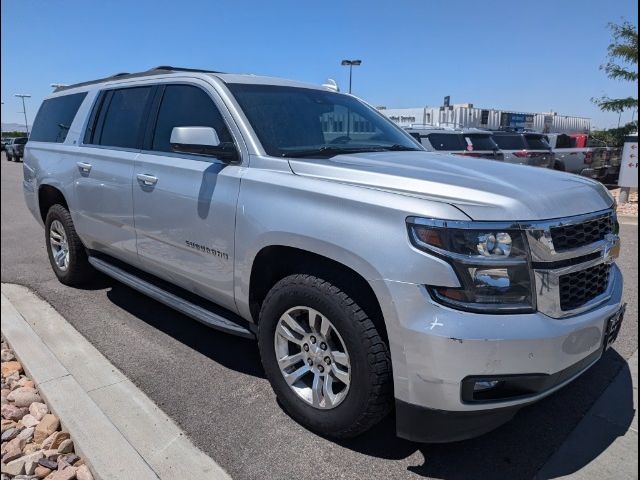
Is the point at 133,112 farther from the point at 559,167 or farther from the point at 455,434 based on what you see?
the point at 559,167

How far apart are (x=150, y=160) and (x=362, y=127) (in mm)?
1596

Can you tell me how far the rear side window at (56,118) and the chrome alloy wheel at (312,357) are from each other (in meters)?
3.59

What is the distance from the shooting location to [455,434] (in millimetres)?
2322

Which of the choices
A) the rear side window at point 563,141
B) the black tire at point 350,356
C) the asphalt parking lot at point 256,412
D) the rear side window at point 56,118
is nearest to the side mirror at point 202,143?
the black tire at point 350,356

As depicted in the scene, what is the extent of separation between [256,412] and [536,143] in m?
13.6

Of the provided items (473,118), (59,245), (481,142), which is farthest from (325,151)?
(473,118)

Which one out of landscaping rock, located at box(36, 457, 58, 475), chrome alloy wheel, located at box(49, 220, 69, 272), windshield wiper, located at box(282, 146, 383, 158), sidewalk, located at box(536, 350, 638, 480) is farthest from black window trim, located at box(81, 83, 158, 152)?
sidewalk, located at box(536, 350, 638, 480)

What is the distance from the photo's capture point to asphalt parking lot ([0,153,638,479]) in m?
2.60

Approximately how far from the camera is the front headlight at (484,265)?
216cm

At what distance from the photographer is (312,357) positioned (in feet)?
9.12

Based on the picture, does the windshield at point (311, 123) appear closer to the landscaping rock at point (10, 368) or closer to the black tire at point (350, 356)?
the black tire at point (350, 356)

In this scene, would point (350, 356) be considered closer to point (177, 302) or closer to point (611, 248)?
point (611, 248)

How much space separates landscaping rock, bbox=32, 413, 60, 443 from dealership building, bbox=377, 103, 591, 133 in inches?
748

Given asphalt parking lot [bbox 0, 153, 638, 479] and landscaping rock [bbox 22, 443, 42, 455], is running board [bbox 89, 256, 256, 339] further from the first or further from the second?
landscaping rock [bbox 22, 443, 42, 455]
